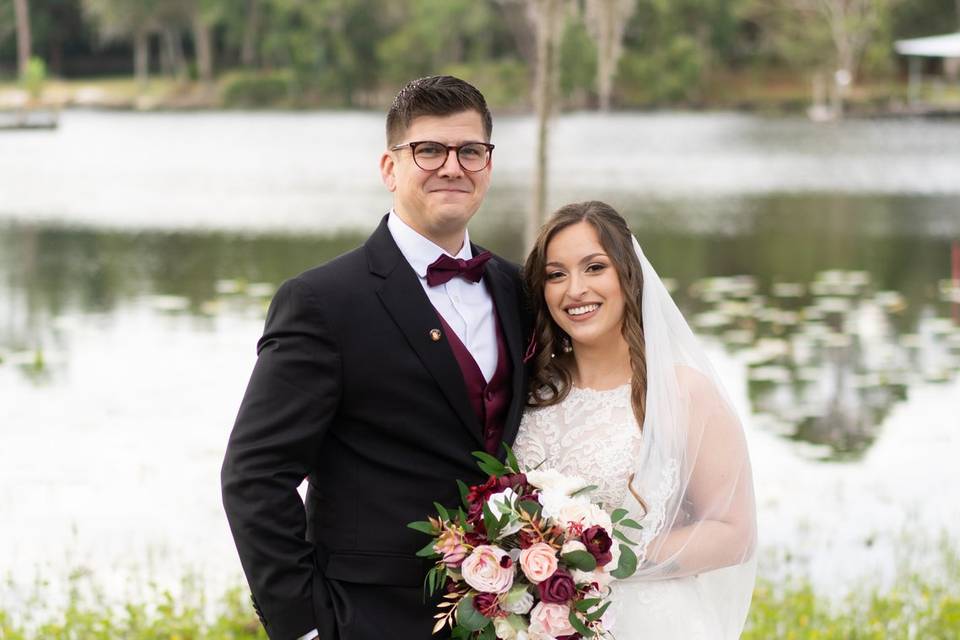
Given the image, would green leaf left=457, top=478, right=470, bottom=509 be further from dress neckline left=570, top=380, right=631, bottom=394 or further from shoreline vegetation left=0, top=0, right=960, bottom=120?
shoreline vegetation left=0, top=0, right=960, bottom=120

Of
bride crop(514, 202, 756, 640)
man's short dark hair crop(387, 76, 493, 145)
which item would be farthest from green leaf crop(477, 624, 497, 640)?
man's short dark hair crop(387, 76, 493, 145)

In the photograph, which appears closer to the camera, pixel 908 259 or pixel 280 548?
pixel 280 548

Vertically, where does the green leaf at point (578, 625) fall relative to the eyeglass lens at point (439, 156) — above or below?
below

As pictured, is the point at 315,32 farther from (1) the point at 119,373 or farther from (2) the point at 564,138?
(1) the point at 119,373

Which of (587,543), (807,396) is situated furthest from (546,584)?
(807,396)

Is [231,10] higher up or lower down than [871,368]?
higher up

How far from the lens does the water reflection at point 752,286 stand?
9930 millimetres

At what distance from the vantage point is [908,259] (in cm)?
1692

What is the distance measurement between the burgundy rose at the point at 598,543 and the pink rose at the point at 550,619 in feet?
0.40

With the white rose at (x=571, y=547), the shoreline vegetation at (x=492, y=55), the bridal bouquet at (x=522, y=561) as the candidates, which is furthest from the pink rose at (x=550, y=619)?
the shoreline vegetation at (x=492, y=55)

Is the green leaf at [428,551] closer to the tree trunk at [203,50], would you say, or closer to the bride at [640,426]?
the bride at [640,426]

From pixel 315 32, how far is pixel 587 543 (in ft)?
234

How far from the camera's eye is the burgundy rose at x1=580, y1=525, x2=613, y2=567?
2.58 m

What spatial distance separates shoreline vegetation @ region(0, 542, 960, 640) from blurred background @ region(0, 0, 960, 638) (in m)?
0.02
